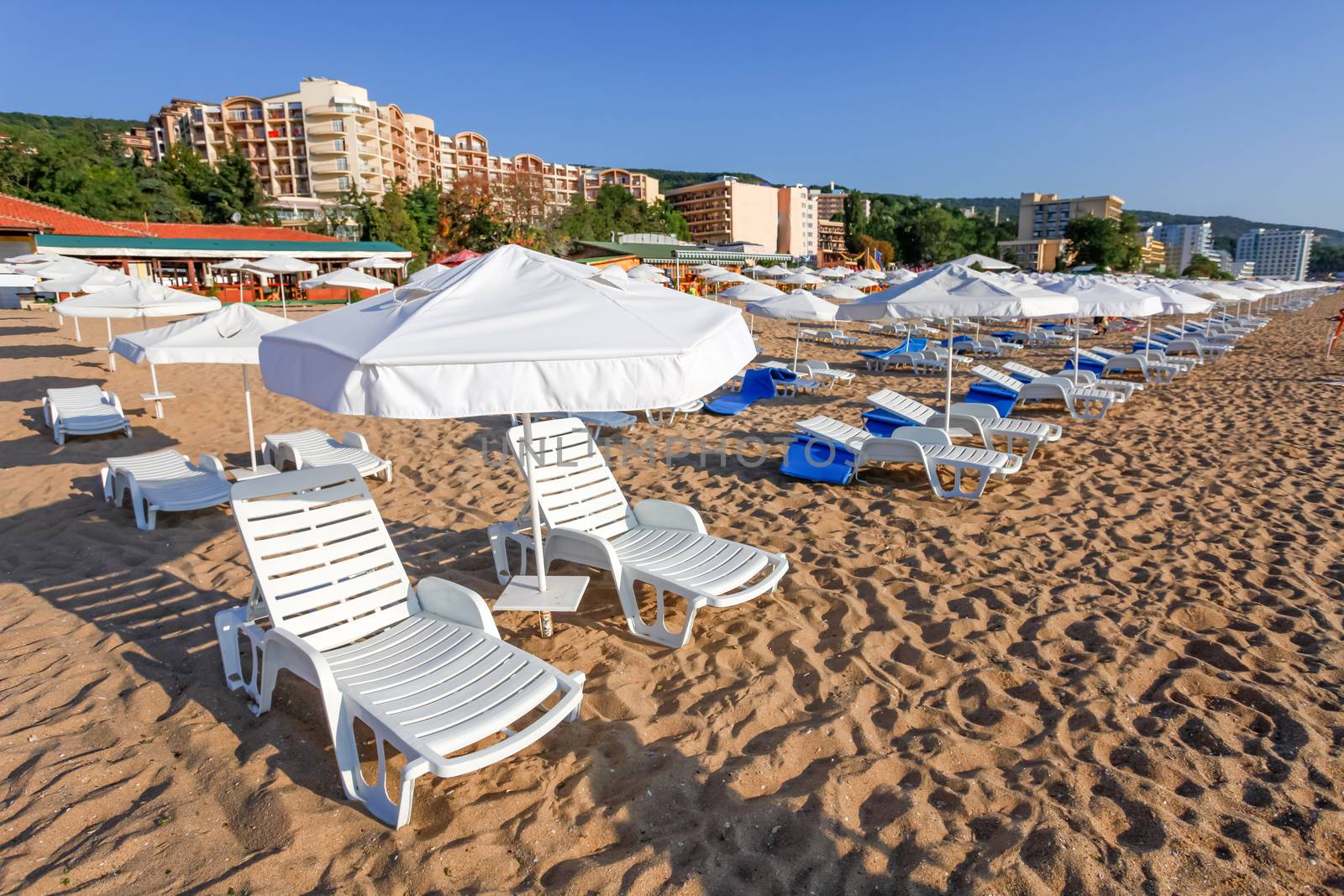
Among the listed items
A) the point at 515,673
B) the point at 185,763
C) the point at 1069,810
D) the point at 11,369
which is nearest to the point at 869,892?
the point at 1069,810

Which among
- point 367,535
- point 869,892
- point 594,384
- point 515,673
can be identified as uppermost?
point 594,384

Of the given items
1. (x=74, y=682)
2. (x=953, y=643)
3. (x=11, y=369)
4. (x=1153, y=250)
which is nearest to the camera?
(x=74, y=682)

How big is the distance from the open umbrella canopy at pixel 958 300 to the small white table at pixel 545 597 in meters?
3.97

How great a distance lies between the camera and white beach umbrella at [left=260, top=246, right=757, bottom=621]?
2297 millimetres

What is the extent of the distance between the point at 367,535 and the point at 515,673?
1.24 m

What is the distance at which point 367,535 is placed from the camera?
138 inches

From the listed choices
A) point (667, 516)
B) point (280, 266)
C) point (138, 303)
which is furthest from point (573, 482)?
point (280, 266)

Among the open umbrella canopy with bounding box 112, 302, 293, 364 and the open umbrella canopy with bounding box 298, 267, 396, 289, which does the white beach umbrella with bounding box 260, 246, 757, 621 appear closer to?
the open umbrella canopy with bounding box 112, 302, 293, 364

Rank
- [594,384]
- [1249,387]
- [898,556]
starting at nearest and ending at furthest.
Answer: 1. [594,384]
2. [898,556]
3. [1249,387]

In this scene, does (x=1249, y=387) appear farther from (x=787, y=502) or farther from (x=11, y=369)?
(x=11, y=369)

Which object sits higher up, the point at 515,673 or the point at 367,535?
the point at 367,535

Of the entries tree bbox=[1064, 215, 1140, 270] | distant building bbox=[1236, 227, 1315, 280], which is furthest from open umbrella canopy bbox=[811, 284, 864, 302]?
distant building bbox=[1236, 227, 1315, 280]

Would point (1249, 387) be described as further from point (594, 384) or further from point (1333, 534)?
point (594, 384)

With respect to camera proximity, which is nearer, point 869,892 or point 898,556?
point 869,892
